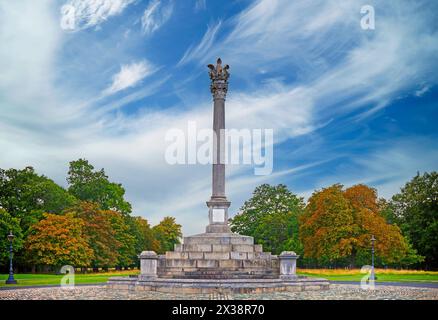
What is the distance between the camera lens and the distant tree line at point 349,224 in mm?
58250

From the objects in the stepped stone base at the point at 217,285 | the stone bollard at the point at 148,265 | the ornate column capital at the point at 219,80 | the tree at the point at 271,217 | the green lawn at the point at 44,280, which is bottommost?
the green lawn at the point at 44,280

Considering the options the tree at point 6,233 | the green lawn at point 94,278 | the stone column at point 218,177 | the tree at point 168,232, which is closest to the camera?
the stone column at point 218,177

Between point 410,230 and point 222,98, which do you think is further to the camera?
point 410,230

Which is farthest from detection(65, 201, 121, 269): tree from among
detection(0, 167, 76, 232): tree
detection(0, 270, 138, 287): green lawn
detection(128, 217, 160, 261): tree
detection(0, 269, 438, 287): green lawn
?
detection(0, 270, 138, 287): green lawn

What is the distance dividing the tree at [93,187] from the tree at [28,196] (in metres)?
6.51

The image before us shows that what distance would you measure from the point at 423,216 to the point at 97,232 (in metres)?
42.0

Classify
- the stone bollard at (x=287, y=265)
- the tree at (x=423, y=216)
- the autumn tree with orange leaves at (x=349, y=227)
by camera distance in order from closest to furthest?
the stone bollard at (x=287, y=265), the autumn tree with orange leaves at (x=349, y=227), the tree at (x=423, y=216)

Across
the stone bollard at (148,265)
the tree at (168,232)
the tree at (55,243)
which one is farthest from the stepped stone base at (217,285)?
the tree at (168,232)

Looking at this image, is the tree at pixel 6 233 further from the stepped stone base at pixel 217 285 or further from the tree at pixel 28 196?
the stepped stone base at pixel 217 285

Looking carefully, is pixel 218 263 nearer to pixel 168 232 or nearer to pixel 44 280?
pixel 44 280
